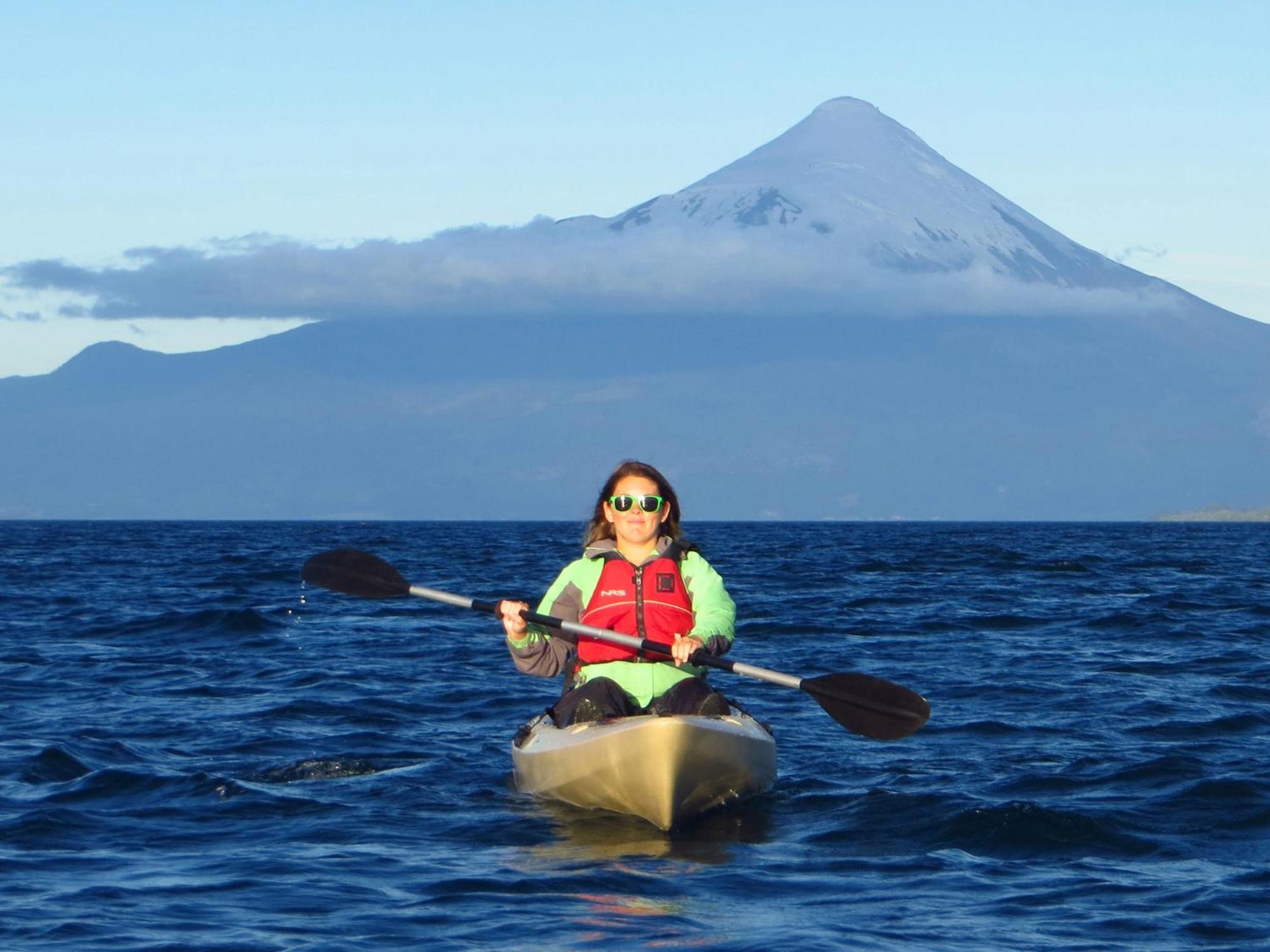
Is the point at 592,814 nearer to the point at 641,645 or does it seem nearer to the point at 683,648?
the point at 641,645

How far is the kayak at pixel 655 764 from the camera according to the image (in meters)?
9.62

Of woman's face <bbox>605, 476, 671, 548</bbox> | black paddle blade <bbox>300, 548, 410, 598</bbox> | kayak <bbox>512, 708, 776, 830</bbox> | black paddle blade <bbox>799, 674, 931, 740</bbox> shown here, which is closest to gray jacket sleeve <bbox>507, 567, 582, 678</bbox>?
kayak <bbox>512, 708, 776, 830</bbox>

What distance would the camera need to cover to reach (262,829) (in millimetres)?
9875

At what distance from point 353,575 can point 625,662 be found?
117 inches

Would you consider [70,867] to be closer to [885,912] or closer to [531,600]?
[885,912]

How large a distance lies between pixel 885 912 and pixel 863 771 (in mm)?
4082

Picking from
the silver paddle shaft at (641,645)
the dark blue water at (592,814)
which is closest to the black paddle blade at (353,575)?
the dark blue water at (592,814)

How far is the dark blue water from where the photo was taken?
307 inches

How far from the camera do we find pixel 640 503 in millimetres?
10312

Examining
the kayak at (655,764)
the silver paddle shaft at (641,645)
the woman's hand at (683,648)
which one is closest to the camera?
the kayak at (655,764)

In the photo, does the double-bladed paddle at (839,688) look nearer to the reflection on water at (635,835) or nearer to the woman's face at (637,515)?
the woman's face at (637,515)

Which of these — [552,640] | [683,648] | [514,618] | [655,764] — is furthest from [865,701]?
[514,618]

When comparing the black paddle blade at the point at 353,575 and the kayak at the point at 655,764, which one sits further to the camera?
the black paddle blade at the point at 353,575

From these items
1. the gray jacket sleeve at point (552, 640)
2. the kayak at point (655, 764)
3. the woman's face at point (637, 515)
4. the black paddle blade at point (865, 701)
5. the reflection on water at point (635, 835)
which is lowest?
the reflection on water at point (635, 835)
